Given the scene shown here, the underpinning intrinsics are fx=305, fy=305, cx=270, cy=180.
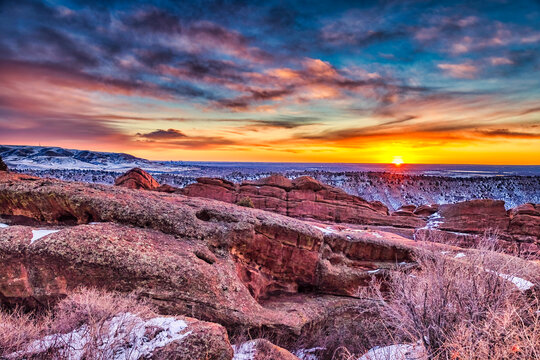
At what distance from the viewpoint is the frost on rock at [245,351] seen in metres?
8.02

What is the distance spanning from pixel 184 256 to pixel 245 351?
152 inches

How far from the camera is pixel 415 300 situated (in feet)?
32.5

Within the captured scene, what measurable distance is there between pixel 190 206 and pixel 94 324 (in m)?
7.86

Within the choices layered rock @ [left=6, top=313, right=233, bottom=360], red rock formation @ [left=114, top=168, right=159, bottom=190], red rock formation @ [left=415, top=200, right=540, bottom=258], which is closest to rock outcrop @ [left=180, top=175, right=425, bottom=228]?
red rock formation @ [left=415, top=200, right=540, bottom=258]

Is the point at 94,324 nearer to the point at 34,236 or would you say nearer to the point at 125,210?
the point at 34,236

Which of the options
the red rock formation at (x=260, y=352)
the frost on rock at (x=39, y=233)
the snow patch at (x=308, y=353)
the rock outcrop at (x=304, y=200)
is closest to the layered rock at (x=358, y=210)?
the rock outcrop at (x=304, y=200)

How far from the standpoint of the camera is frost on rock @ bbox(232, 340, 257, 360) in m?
8.02

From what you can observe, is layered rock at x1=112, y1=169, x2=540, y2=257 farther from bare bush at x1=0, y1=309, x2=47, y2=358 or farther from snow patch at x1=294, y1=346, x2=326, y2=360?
bare bush at x1=0, y1=309, x2=47, y2=358

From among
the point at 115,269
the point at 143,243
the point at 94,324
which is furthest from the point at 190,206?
the point at 94,324

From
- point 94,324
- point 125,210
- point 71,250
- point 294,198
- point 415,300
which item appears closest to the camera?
point 94,324

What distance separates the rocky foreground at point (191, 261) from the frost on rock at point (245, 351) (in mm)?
36

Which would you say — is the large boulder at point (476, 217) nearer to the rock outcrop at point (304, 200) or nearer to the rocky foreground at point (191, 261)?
the rock outcrop at point (304, 200)

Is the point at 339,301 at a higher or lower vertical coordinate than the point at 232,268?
lower

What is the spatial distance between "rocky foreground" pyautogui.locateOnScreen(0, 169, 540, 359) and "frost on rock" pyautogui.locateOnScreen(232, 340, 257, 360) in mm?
36
